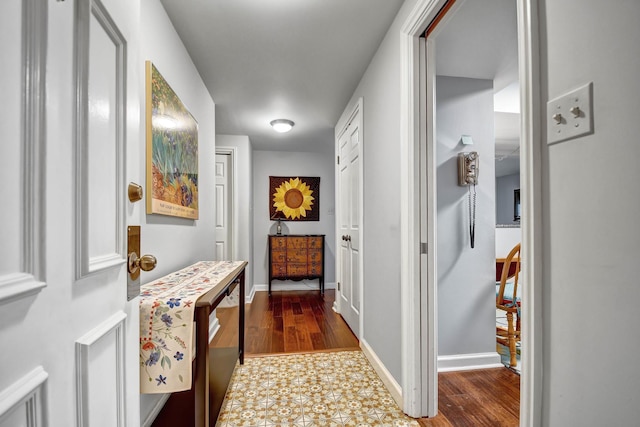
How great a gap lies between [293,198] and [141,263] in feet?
13.6

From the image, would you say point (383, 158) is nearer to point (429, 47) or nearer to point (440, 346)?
point (429, 47)

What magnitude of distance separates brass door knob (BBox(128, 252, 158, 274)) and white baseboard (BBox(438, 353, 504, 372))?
6.82ft

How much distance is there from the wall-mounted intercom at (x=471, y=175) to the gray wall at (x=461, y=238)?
29 mm

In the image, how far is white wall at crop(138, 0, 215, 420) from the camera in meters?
1.43

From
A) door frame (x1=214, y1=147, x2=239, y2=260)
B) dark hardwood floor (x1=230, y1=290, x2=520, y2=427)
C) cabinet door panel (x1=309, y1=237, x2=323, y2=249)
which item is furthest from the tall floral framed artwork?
cabinet door panel (x1=309, y1=237, x2=323, y2=249)

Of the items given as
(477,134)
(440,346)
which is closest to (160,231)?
(440,346)

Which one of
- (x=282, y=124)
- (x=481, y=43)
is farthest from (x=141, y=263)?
(x=282, y=124)

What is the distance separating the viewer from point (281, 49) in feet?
6.89

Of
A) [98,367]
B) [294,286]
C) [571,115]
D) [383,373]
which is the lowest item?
[294,286]

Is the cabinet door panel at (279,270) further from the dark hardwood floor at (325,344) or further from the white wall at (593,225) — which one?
the white wall at (593,225)

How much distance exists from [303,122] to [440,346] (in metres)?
2.69

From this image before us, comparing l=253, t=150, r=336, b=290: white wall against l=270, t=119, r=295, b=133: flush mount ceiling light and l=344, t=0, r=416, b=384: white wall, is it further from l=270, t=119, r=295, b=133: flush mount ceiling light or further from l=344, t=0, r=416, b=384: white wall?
l=344, t=0, r=416, b=384: white wall

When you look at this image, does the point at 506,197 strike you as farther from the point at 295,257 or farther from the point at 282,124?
the point at 282,124

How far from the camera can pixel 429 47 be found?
5.29 ft
